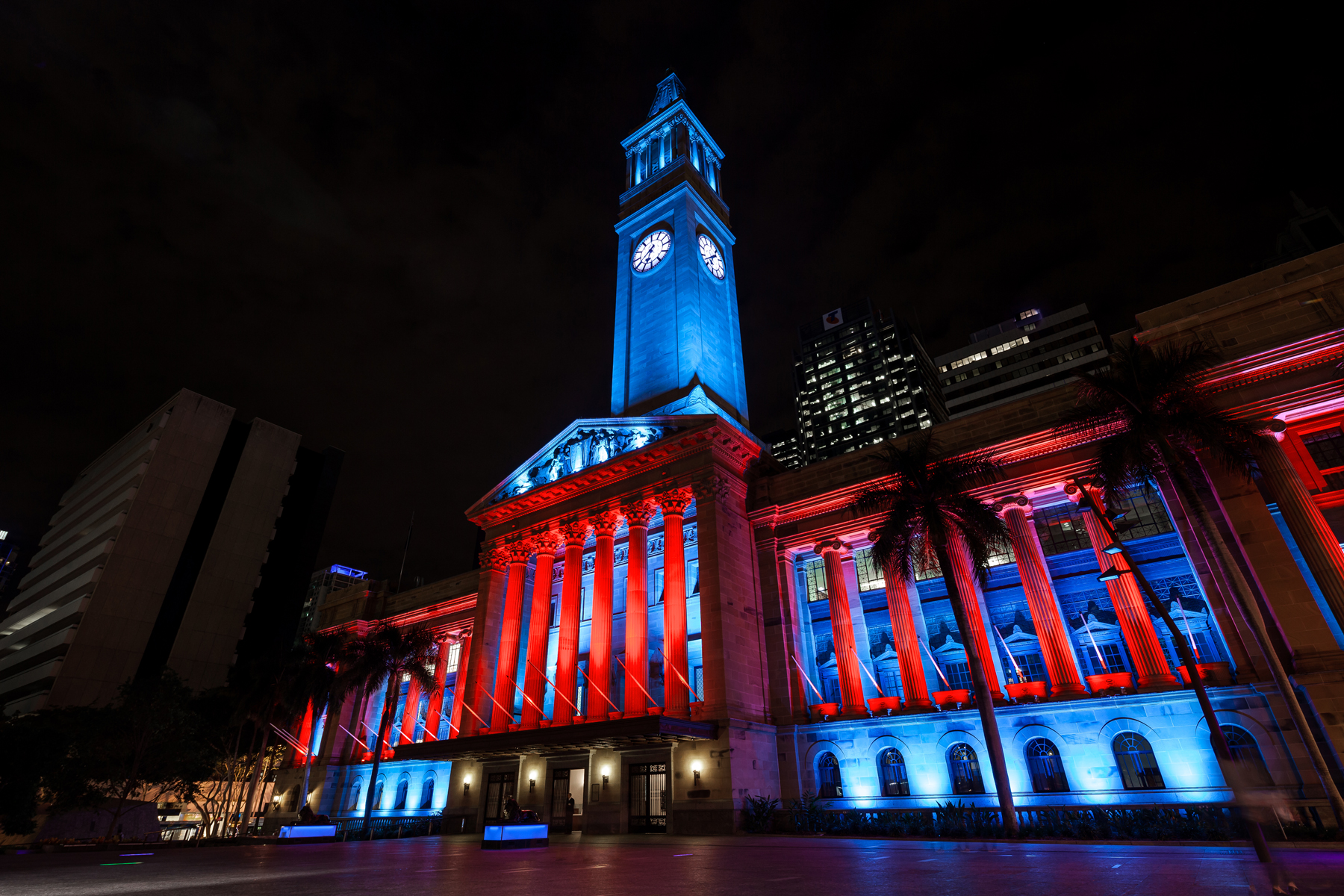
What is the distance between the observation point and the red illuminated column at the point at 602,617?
35469 millimetres

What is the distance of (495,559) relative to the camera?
1773 inches

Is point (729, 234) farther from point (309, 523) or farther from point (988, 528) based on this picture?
point (309, 523)

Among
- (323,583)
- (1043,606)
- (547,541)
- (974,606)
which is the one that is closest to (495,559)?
(547,541)

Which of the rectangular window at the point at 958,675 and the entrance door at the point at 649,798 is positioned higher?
the rectangular window at the point at 958,675

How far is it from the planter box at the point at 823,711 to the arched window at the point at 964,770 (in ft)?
18.4

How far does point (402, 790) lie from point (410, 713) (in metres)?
5.67

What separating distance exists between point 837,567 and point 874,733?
29.1ft

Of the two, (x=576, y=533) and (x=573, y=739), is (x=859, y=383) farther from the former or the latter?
(x=573, y=739)

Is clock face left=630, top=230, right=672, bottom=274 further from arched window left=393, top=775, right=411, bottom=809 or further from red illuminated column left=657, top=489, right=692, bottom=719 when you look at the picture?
arched window left=393, top=775, right=411, bottom=809

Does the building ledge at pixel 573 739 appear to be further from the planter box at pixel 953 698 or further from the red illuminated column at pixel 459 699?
the planter box at pixel 953 698

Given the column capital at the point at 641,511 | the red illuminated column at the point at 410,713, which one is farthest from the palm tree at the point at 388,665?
the column capital at the point at 641,511

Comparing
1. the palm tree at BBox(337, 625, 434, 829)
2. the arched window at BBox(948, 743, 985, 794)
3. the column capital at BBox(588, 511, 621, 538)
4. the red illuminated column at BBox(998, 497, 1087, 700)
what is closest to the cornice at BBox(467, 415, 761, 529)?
the column capital at BBox(588, 511, 621, 538)

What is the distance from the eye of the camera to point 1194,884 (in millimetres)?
9273

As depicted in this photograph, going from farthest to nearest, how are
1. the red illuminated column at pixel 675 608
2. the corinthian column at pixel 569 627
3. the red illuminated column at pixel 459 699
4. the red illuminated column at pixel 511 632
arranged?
the red illuminated column at pixel 459 699 → the red illuminated column at pixel 511 632 → the corinthian column at pixel 569 627 → the red illuminated column at pixel 675 608
